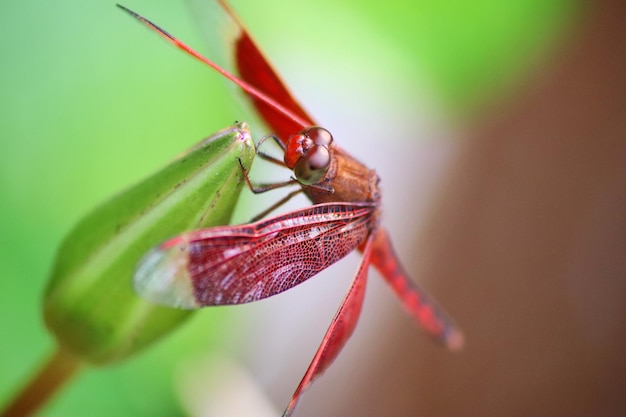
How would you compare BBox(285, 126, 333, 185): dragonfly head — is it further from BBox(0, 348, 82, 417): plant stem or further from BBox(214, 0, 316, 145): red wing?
BBox(0, 348, 82, 417): plant stem

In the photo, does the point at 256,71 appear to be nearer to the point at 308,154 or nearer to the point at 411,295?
the point at 308,154

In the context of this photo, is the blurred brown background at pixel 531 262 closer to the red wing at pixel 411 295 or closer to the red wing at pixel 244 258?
the red wing at pixel 411 295

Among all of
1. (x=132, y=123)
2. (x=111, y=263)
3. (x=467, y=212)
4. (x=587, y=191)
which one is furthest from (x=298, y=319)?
(x=111, y=263)

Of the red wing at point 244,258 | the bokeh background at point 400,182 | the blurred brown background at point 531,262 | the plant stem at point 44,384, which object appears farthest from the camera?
the blurred brown background at point 531,262

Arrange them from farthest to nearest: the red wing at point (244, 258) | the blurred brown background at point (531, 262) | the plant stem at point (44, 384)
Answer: the blurred brown background at point (531, 262)
the plant stem at point (44, 384)
the red wing at point (244, 258)

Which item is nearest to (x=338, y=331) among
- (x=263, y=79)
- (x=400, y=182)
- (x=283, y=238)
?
(x=283, y=238)

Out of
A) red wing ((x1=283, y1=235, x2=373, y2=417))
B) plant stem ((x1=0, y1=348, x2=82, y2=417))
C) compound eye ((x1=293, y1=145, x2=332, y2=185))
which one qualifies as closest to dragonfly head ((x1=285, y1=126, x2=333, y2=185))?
compound eye ((x1=293, y1=145, x2=332, y2=185))

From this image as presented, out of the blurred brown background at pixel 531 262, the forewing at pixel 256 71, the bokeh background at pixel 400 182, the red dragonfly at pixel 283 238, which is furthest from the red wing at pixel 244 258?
the blurred brown background at pixel 531 262
